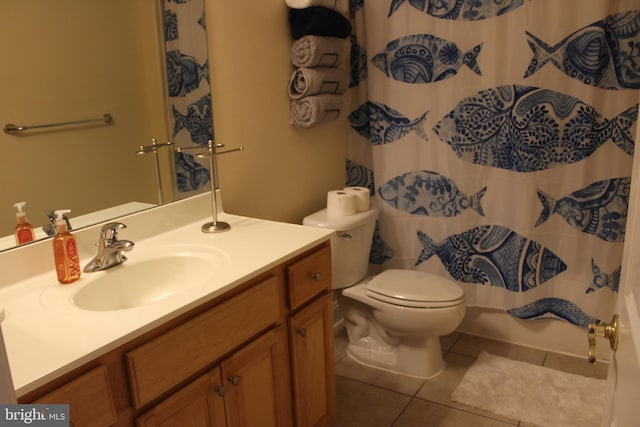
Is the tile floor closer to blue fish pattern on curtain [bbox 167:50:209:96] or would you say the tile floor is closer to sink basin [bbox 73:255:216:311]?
sink basin [bbox 73:255:216:311]

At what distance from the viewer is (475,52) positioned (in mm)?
2467

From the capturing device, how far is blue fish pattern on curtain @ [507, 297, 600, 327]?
2516mm

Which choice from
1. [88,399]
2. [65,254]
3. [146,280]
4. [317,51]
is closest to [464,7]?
[317,51]

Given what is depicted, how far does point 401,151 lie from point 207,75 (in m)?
1.12

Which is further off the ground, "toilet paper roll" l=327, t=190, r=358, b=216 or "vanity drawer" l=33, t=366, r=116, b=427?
Answer: "toilet paper roll" l=327, t=190, r=358, b=216

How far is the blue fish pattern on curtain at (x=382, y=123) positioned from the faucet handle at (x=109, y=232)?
1.55 meters

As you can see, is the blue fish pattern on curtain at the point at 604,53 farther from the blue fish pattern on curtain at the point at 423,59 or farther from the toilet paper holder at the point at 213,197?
the toilet paper holder at the point at 213,197

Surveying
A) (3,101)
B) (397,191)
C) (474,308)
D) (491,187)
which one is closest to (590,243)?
(491,187)

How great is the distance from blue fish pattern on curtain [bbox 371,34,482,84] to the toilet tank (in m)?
0.69

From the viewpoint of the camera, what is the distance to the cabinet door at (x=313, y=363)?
1767 mm

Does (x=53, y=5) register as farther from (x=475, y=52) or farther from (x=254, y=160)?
(x=475, y=52)

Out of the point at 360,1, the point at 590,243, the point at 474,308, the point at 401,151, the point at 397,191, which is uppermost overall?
the point at 360,1

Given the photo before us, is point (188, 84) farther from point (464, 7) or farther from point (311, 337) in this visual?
point (464, 7)

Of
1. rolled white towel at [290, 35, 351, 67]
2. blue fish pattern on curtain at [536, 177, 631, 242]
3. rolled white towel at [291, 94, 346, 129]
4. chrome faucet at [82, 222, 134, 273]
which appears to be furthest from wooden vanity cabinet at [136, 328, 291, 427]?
blue fish pattern on curtain at [536, 177, 631, 242]
